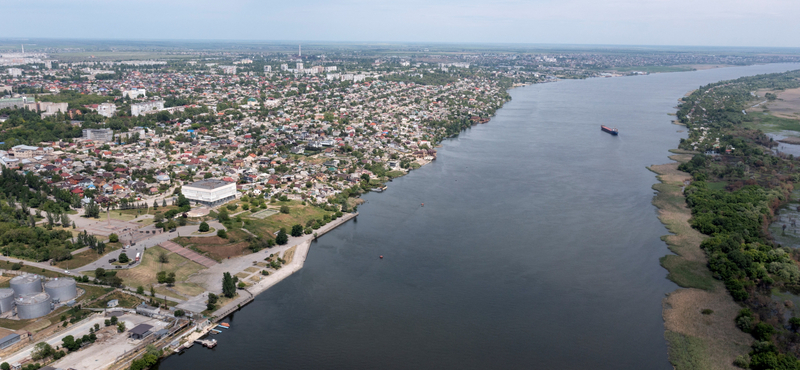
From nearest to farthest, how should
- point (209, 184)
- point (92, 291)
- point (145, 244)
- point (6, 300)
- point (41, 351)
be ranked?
point (41, 351) < point (6, 300) < point (92, 291) < point (145, 244) < point (209, 184)

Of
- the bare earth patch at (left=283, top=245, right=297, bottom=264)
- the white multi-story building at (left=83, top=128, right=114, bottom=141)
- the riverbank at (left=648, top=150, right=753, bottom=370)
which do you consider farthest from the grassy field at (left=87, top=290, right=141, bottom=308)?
the white multi-story building at (left=83, top=128, right=114, bottom=141)

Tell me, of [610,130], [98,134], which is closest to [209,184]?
[98,134]

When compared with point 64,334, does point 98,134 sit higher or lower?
higher

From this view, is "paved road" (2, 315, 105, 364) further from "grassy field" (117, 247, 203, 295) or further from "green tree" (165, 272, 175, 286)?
"green tree" (165, 272, 175, 286)

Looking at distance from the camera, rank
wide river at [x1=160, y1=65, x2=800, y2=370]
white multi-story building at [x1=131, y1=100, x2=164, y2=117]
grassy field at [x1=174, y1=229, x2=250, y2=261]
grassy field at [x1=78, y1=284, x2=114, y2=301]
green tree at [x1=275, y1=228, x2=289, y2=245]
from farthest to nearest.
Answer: white multi-story building at [x1=131, y1=100, x2=164, y2=117], green tree at [x1=275, y1=228, x2=289, y2=245], grassy field at [x1=174, y1=229, x2=250, y2=261], grassy field at [x1=78, y1=284, x2=114, y2=301], wide river at [x1=160, y1=65, x2=800, y2=370]

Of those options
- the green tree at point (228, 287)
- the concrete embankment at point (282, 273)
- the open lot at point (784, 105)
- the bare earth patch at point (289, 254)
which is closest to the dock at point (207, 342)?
the concrete embankment at point (282, 273)

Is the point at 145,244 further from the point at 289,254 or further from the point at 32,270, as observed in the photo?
the point at 289,254
